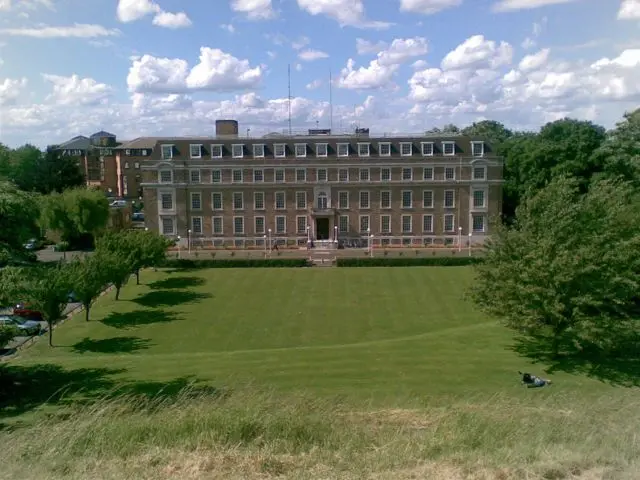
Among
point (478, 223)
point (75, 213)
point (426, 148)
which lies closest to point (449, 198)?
point (478, 223)

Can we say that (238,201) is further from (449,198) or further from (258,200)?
(449,198)

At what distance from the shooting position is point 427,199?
204ft

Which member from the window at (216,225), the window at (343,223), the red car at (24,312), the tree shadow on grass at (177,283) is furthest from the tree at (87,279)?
the window at (343,223)

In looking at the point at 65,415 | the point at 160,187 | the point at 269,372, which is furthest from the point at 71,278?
the point at 160,187

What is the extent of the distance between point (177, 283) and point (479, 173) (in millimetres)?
34182

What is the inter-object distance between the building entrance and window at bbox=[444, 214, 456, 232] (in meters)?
12.7

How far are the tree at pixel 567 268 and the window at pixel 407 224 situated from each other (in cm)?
3742

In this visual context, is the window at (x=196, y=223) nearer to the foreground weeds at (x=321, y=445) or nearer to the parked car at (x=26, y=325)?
the parked car at (x=26, y=325)

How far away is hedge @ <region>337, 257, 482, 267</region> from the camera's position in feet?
165

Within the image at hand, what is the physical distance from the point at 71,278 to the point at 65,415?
19.7 metres

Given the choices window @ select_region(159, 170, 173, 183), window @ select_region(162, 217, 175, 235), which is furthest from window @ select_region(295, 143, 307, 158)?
window @ select_region(162, 217, 175, 235)

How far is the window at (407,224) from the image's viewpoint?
205 feet

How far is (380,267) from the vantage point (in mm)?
50125

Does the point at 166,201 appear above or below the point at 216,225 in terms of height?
above
